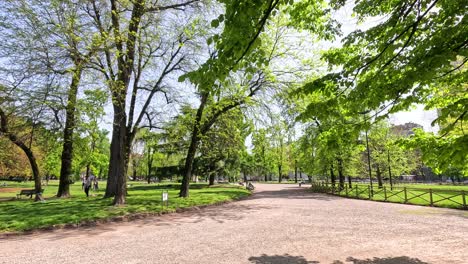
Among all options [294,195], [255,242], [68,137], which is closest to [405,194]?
[294,195]

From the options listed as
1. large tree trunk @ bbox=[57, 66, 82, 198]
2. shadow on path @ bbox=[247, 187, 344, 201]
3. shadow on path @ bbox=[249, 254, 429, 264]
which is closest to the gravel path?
shadow on path @ bbox=[249, 254, 429, 264]

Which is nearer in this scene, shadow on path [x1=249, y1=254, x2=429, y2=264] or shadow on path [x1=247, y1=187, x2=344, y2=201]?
shadow on path [x1=249, y1=254, x2=429, y2=264]

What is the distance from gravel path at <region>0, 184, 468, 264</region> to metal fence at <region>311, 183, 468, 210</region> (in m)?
6.17

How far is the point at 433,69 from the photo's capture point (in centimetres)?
448

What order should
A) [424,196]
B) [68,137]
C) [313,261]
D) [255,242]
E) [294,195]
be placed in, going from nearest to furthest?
[313,261] → [255,242] → [68,137] → [424,196] → [294,195]

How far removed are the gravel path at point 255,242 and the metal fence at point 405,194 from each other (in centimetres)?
617

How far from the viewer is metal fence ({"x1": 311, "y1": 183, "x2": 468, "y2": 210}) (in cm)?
1692

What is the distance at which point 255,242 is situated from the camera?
8.12 metres

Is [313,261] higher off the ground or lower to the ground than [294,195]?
higher

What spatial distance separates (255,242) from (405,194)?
1537 centimetres

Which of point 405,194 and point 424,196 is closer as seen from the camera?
point 405,194

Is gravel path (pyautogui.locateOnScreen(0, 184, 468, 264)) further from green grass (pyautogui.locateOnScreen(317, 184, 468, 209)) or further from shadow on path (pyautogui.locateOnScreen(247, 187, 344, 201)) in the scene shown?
shadow on path (pyautogui.locateOnScreen(247, 187, 344, 201))

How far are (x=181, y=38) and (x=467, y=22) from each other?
48.2 feet

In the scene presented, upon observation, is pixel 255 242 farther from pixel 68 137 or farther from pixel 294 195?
pixel 294 195
